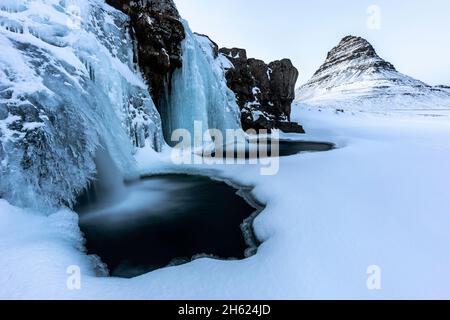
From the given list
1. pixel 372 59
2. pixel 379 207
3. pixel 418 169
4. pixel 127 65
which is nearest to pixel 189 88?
pixel 127 65

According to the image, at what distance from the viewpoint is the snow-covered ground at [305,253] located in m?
4.89

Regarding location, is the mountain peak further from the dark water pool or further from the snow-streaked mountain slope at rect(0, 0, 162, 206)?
the dark water pool

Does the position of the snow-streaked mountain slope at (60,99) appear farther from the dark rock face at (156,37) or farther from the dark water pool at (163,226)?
the dark rock face at (156,37)

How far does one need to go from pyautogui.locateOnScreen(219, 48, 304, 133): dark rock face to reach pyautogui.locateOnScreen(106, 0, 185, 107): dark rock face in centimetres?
1403

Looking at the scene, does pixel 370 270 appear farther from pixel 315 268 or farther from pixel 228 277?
pixel 228 277

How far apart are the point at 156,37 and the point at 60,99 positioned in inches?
491

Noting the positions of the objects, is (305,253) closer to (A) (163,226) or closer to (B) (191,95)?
(A) (163,226)

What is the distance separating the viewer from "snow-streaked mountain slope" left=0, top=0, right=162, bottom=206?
8258 millimetres

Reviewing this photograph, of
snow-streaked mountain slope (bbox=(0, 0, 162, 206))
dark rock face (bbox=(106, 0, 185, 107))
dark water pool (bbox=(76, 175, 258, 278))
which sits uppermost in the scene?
dark rock face (bbox=(106, 0, 185, 107))

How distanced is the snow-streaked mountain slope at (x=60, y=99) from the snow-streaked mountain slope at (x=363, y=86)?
80.2 meters

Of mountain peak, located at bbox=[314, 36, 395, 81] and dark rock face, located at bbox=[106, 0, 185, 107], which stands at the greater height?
mountain peak, located at bbox=[314, 36, 395, 81]

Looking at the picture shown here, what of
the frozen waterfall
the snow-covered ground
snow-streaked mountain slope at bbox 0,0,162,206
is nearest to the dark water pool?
the snow-covered ground

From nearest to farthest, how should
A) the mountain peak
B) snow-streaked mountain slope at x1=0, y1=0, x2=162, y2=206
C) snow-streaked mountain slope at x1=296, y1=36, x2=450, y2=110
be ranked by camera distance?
snow-streaked mountain slope at x1=0, y1=0, x2=162, y2=206 → snow-streaked mountain slope at x1=296, y1=36, x2=450, y2=110 → the mountain peak
